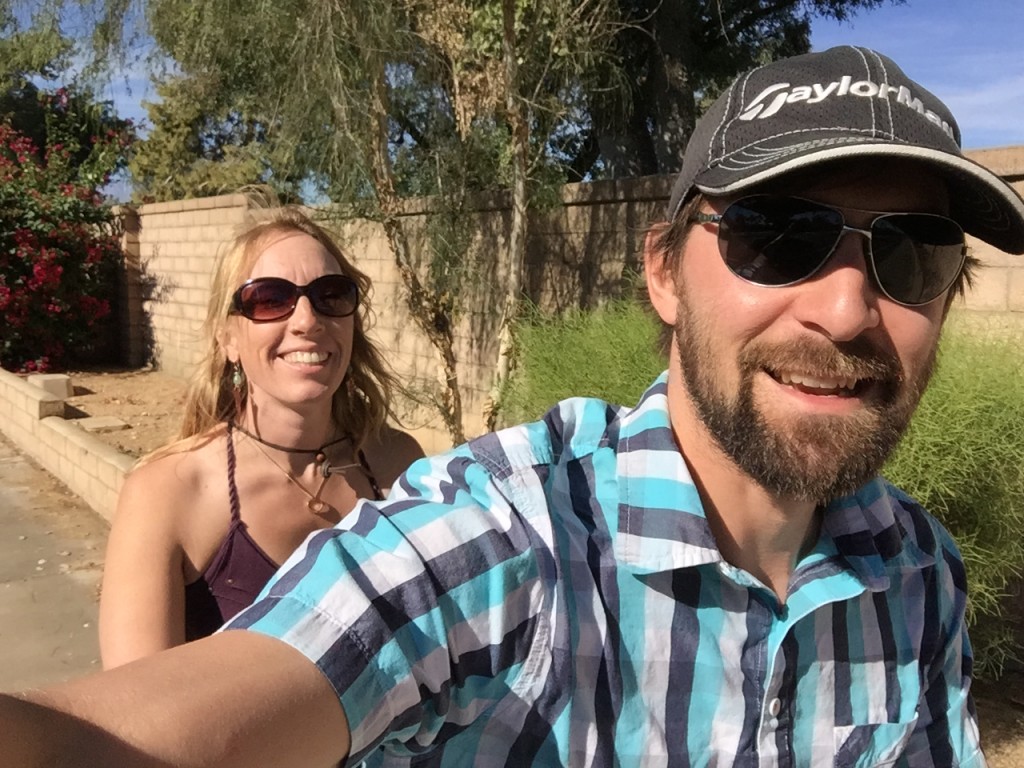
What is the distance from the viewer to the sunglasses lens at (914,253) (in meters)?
1.31

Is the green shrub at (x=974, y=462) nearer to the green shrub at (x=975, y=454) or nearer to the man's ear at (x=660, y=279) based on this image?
the green shrub at (x=975, y=454)

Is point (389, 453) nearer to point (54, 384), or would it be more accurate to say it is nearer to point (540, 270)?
point (540, 270)

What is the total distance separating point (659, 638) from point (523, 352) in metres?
4.32

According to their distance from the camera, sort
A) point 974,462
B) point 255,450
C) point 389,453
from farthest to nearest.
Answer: point 974,462 → point 389,453 → point 255,450

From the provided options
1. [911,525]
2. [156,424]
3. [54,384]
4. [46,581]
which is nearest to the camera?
[911,525]

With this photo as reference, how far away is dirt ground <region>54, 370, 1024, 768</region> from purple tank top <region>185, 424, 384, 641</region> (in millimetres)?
1457

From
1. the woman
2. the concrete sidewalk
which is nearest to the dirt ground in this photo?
the concrete sidewalk

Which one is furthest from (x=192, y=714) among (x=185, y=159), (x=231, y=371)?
(x=185, y=159)

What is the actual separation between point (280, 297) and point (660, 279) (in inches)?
52.4

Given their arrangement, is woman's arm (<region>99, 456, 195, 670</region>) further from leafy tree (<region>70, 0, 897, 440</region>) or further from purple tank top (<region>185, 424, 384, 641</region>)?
leafy tree (<region>70, 0, 897, 440</region>)

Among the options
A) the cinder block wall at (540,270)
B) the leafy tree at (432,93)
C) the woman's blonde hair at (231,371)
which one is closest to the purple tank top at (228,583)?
the woman's blonde hair at (231,371)

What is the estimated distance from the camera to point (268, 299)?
2594 millimetres

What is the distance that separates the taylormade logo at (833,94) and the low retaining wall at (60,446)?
18.0 feet

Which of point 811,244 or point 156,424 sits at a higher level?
point 811,244
